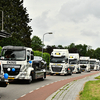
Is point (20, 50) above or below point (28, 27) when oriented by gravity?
below

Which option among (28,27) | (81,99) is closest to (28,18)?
(28,27)

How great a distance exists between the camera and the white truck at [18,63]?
56.7 ft

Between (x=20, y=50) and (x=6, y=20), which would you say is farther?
(x=6, y=20)

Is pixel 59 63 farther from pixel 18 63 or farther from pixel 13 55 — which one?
pixel 18 63

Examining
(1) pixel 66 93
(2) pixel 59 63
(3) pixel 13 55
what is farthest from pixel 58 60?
(1) pixel 66 93

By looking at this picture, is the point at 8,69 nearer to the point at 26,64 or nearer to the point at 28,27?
the point at 26,64

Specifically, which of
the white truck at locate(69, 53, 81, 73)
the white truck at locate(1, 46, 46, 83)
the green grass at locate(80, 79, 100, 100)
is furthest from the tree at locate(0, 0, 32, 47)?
the green grass at locate(80, 79, 100, 100)

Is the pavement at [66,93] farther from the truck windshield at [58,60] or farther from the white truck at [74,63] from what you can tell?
the white truck at [74,63]

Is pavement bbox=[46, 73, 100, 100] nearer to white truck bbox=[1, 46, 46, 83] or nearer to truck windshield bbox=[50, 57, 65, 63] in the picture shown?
white truck bbox=[1, 46, 46, 83]

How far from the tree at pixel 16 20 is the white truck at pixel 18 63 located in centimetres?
4076

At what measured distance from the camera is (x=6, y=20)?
195 ft

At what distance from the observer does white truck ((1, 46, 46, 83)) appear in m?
17.3

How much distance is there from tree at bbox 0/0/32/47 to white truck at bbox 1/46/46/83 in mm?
40765

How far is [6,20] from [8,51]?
141 feet
